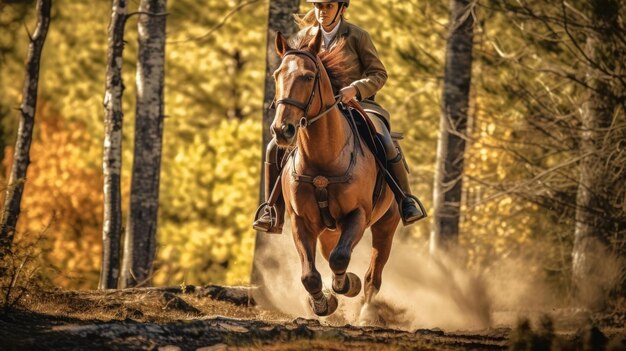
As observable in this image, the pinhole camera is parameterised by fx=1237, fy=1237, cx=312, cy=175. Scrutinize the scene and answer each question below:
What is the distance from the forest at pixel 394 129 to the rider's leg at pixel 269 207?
206 centimetres

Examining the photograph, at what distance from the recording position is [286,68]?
10758 mm

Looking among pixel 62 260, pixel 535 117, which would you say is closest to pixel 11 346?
pixel 535 117

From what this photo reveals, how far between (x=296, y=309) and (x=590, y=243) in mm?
6494

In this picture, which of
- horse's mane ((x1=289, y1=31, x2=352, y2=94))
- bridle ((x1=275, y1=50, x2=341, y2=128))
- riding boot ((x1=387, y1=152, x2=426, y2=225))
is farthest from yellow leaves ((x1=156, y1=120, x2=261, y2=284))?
bridle ((x1=275, y1=50, x2=341, y2=128))

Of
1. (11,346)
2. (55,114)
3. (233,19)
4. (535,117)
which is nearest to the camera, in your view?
(11,346)

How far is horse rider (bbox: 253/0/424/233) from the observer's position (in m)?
12.1

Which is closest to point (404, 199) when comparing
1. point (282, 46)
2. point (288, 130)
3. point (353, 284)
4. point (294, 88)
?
point (353, 284)

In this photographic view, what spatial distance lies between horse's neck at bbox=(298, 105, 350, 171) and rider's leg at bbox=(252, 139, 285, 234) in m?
0.84

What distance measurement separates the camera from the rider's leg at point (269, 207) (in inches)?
488

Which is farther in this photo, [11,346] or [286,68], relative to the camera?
[286,68]

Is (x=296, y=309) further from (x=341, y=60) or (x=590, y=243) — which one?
(x=590, y=243)

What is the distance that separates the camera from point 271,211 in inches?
490

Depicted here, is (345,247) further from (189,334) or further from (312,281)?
(189,334)

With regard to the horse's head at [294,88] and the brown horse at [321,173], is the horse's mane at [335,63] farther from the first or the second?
the horse's head at [294,88]
